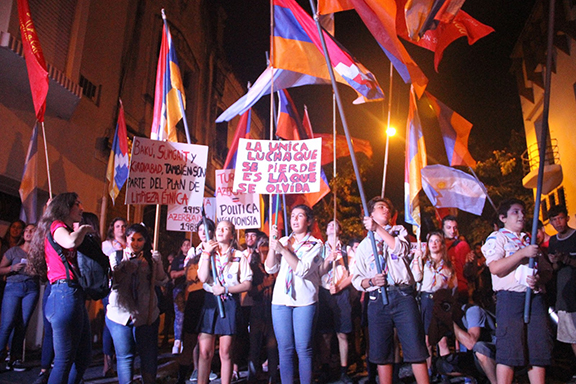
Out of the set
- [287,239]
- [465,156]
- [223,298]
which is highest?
[465,156]

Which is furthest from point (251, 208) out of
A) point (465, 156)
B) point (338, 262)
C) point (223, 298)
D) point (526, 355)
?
point (526, 355)

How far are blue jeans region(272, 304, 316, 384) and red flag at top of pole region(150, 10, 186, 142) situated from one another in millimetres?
3765

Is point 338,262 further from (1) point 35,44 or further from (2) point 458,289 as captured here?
(1) point 35,44

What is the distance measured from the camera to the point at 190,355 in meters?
5.23

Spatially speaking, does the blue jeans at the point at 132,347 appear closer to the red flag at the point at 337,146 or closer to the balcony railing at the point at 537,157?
the red flag at the point at 337,146

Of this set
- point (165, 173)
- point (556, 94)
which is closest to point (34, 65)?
point (165, 173)

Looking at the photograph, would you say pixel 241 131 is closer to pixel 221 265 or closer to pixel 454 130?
pixel 454 130

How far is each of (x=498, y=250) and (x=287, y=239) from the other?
6.64 ft

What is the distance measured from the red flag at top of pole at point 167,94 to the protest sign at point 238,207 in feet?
4.05

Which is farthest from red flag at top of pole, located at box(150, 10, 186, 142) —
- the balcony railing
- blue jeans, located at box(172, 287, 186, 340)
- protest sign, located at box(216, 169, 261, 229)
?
the balcony railing

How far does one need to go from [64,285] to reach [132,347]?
904mm

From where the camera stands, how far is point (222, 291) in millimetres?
4754

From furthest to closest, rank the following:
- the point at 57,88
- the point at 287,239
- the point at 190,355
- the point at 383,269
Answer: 1. the point at 57,88
2. the point at 190,355
3. the point at 287,239
4. the point at 383,269

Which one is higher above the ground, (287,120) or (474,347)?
(287,120)
